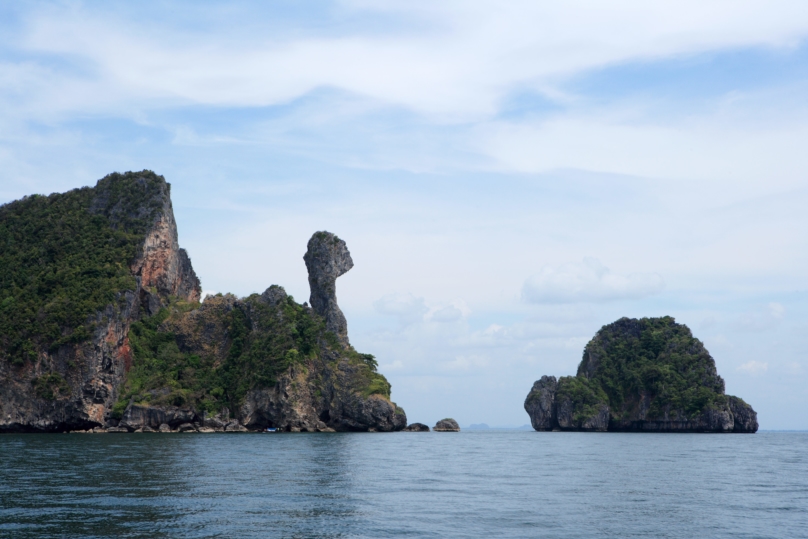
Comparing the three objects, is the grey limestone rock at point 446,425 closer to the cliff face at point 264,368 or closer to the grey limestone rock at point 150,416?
the cliff face at point 264,368

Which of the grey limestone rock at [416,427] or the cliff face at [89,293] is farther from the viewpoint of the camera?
the grey limestone rock at [416,427]

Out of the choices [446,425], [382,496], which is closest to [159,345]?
[446,425]

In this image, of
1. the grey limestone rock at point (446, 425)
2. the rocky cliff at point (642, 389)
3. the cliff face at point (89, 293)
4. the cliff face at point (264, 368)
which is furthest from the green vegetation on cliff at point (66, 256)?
the rocky cliff at point (642, 389)

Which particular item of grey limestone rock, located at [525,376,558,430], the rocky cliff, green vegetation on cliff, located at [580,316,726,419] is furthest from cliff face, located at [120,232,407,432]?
green vegetation on cliff, located at [580,316,726,419]

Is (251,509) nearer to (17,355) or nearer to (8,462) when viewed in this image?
(8,462)

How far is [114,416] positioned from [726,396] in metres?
133

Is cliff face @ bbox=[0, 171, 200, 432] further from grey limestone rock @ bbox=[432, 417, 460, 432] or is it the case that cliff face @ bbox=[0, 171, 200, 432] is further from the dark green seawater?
grey limestone rock @ bbox=[432, 417, 460, 432]

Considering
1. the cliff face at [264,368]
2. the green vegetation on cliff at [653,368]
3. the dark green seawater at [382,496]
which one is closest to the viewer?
the dark green seawater at [382,496]

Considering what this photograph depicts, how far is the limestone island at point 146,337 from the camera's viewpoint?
11500 centimetres

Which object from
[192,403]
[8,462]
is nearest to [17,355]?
[192,403]

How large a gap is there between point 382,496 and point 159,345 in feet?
350

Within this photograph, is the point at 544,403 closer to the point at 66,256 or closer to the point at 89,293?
the point at 89,293

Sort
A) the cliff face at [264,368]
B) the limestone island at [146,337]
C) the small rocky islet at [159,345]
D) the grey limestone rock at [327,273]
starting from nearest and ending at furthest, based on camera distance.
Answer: the limestone island at [146,337], the small rocky islet at [159,345], the cliff face at [264,368], the grey limestone rock at [327,273]

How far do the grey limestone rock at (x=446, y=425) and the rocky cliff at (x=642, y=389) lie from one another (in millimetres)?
34418
